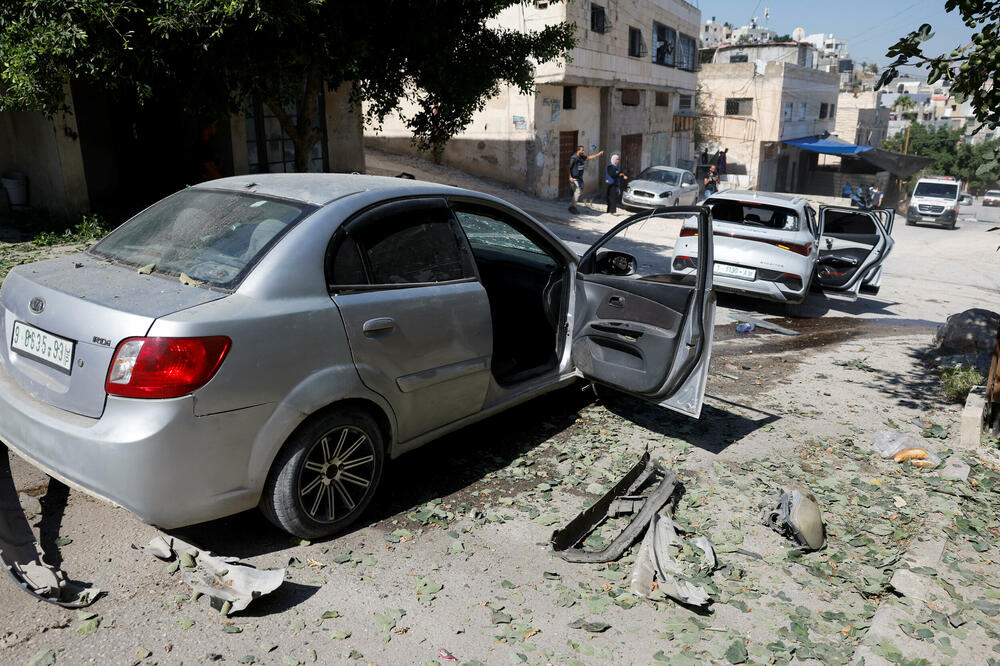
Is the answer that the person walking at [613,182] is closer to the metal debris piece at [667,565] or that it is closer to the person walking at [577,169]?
the person walking at [577,169]

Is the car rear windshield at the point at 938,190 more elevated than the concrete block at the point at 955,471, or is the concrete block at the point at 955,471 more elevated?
the car rear windshield at the point at 938,190

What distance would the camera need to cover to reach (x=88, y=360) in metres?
3.03

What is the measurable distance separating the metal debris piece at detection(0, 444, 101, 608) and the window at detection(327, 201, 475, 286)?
68.1 inches

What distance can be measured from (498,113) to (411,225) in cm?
1910

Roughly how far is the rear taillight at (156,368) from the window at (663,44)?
30.7 m

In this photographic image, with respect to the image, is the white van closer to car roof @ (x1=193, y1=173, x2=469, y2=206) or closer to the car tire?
car roof @ (x1=193, y1=173, x2=469, y2=206)

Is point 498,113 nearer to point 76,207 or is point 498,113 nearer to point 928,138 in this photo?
point 76,207

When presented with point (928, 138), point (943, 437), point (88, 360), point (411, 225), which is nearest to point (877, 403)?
point (943, 437)

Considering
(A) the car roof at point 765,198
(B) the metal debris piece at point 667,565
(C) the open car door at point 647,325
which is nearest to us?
(B) the metal debris piece at point 667,565

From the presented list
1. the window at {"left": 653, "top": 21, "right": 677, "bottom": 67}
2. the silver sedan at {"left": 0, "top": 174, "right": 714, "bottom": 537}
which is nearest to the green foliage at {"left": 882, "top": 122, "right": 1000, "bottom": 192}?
the window at {"left": 653, "top": 21, "right": 677, "bottom": 67}

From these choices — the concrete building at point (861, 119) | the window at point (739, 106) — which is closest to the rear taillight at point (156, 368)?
the window at point (739, 106)

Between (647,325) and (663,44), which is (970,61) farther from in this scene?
(663,44)

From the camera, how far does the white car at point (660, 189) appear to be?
21688 millimetres

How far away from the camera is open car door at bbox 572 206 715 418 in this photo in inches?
181
